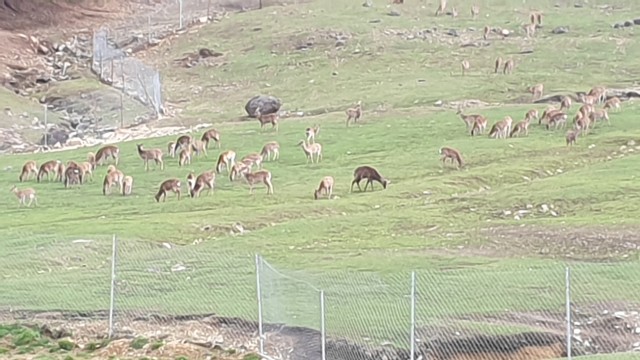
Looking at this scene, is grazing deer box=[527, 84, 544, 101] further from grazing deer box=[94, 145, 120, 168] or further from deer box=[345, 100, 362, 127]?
grazing deer box=[94, 145, 120, 168]

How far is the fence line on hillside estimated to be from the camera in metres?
21.4

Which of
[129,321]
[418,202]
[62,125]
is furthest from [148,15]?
[129,321]

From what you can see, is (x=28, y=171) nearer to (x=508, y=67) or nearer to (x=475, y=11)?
(x=508, y=67)

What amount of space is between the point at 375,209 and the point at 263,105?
2077cm

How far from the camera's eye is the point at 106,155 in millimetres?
47688

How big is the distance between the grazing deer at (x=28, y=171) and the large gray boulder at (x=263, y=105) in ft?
45.6

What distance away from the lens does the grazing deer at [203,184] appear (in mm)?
40688

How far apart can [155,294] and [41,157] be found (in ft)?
85.6

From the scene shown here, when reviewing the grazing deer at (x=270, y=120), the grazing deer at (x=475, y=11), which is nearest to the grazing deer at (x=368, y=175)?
the grazing deer at (x=270, y=120)

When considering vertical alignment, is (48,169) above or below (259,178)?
above

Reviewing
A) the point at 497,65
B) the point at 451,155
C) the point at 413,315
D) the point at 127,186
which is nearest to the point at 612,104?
the point at 451,155

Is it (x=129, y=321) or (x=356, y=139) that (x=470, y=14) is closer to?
(x=356, y=139)

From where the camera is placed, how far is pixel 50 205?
40.9 m

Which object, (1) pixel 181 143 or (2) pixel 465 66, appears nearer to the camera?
(1) pixel 181 143
